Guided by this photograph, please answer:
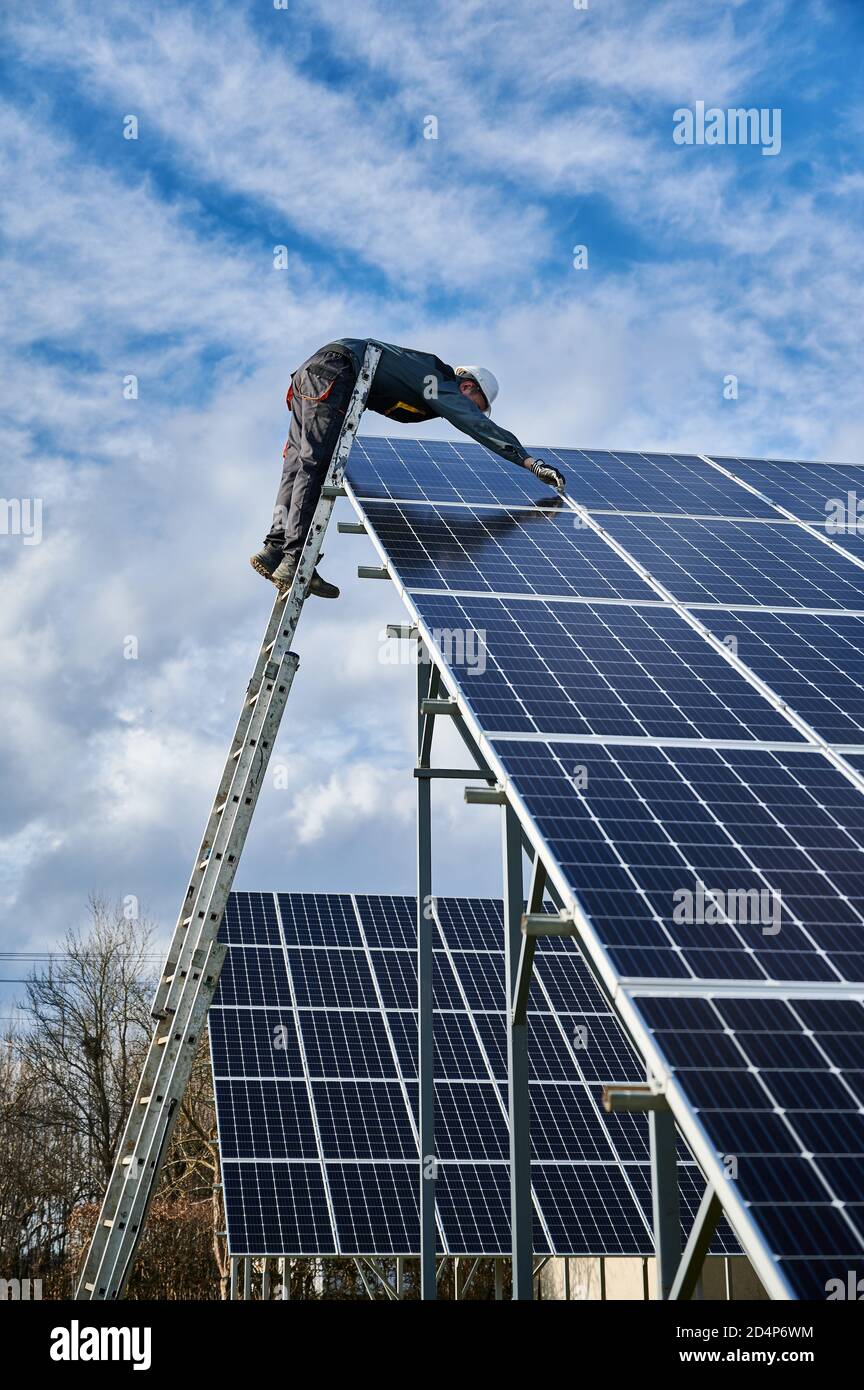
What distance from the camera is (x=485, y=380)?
48.5 feet

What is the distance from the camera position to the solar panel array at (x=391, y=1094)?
1823cm

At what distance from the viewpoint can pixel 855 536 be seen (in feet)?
51.0

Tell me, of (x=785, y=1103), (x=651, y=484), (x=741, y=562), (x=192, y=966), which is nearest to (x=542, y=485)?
(x=651, y=484)

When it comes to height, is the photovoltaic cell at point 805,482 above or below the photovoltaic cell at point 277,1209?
above

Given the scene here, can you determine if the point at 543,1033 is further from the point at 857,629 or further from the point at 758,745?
the point at 758,745

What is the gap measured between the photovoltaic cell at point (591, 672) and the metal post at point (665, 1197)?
2.88m

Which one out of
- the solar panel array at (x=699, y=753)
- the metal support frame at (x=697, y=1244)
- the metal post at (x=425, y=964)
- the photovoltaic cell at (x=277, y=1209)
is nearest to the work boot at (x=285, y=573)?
the solar panel array at (x=699, y=753)

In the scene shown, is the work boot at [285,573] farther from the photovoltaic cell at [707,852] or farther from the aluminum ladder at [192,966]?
the photovoltaic cell at [707,852]

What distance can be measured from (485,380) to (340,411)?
2.03 m

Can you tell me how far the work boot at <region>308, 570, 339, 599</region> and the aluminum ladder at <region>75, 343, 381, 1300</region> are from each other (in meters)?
0.27

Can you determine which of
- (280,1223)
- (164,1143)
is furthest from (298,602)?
(280,1223)

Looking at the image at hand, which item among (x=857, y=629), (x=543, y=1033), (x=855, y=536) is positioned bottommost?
(x=543, y=1033)

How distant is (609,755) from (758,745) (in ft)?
3.82

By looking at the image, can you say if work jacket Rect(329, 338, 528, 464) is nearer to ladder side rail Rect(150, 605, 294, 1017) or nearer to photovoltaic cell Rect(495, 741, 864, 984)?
ladder side rail Rect(150, 605, 294, 1017)
